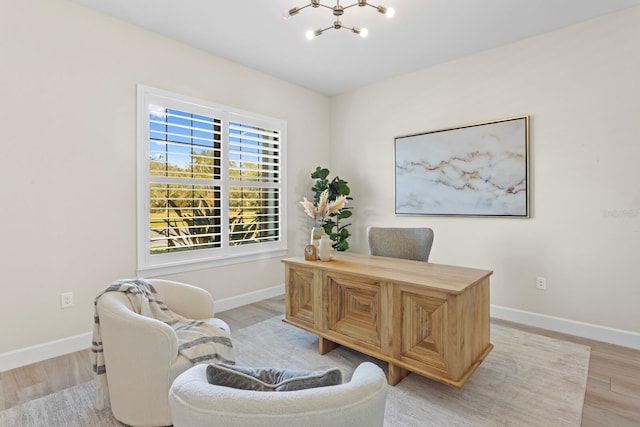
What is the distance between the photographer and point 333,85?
4508mm

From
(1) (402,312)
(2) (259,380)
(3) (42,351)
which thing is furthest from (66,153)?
(1) (402,312)

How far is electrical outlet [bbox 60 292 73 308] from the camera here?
2.65 metres

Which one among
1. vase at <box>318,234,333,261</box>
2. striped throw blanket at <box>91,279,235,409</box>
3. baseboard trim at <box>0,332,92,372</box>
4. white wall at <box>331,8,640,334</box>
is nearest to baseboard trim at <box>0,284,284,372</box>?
baseboard trim at <box>0,332,92,372</box>

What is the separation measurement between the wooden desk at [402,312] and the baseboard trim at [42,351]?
71.4 inches

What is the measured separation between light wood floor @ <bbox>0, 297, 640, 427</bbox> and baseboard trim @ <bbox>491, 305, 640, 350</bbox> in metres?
0.09

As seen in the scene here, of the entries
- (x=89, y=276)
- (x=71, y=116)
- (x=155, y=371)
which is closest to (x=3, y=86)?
(x=71, y=116)

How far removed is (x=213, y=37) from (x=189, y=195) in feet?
5.11

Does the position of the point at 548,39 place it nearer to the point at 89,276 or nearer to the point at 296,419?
the point at 296,419

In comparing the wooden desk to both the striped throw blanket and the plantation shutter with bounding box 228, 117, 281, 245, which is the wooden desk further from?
the plantation shutter with bounding box 228, 117, 281, 245

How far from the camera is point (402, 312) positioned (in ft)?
6.83

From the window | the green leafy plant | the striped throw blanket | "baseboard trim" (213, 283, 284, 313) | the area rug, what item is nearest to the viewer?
the striped throw blanket

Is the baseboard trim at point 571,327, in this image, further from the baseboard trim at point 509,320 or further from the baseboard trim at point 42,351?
the baseboard trim at point 42,351

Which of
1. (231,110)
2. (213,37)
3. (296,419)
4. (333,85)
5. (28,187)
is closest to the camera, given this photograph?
(296,419)

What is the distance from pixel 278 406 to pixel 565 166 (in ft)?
11.1
